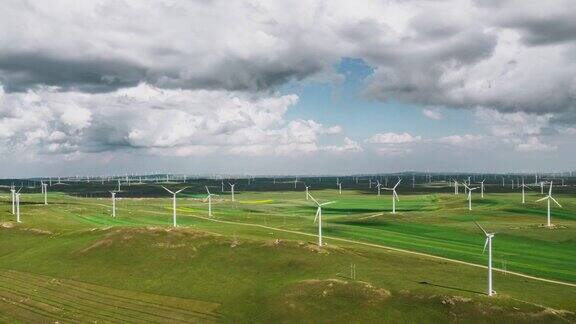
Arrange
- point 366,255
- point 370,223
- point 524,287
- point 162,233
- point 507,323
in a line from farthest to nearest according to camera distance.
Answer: point 370,223, point 162,233, point 366,255, point 524,287, point 507,323

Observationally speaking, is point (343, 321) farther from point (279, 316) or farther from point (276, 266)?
point (276, 266)

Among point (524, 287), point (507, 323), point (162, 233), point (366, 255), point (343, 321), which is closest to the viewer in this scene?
point (507, 323)

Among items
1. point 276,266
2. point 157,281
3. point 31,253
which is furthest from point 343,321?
point 31,253

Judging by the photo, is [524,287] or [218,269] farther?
[218,269]

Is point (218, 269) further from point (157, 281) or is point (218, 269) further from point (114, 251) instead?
point (114, 251)

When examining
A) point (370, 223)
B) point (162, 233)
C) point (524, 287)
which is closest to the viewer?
point (524, 287)

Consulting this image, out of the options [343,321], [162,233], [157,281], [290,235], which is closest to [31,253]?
[162,233]
